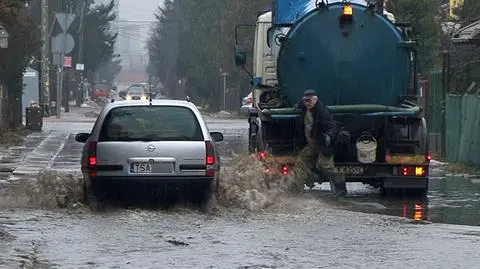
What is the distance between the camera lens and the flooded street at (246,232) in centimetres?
1161

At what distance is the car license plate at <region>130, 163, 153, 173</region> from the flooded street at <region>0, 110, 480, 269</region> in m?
0.55

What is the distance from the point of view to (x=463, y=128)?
24844mm

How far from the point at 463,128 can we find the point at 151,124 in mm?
10824

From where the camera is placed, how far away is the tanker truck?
712 inches

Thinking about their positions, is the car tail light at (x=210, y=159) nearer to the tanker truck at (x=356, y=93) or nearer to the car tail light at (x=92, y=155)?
the car tail light at (x=92, y=155)

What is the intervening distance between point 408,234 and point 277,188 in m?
4.35

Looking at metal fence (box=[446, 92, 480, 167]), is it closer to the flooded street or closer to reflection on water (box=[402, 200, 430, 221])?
the flooded street

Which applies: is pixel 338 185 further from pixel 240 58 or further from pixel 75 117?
pixel 75 117

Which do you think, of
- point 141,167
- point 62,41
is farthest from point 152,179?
point 62,41

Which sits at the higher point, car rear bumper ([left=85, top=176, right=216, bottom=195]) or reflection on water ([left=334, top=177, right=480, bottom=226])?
car rear bumper ([left=85, top=176, right=216, bottom=195])

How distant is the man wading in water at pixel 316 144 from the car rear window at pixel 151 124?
232cm

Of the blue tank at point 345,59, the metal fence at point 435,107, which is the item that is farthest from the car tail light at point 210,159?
the metal fence at point 435,107

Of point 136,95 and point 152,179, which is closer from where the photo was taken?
point 152,179

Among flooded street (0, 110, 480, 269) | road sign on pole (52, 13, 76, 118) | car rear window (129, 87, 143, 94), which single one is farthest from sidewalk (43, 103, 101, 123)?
flooded street (0, 110, 480, 269)
